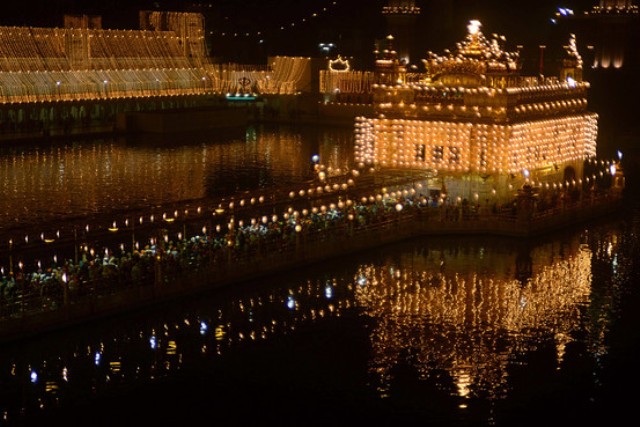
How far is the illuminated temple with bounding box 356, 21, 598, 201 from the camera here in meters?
52.8

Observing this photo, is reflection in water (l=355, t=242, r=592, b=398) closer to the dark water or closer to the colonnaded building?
the dark water

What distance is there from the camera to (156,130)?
90062mm

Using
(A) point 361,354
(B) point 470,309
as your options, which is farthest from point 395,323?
(A) point 361,354

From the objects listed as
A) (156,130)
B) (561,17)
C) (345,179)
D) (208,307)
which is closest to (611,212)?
(345,179)

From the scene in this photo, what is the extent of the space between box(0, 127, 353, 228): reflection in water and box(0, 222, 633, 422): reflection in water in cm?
1787

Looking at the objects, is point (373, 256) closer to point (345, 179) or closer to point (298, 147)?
point (345, 179)

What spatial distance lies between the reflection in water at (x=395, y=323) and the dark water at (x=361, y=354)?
0.24 feet

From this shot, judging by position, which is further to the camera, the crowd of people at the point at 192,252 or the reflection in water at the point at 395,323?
the crowd of people at the point at 192,252

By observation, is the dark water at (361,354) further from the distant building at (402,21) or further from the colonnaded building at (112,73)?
the distant building at (402,21)

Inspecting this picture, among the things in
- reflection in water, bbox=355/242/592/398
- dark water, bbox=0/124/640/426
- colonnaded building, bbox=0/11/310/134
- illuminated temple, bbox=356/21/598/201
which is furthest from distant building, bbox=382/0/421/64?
dark water, bbox=0/124/640/426

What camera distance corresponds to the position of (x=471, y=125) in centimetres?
5297

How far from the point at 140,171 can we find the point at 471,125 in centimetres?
2402

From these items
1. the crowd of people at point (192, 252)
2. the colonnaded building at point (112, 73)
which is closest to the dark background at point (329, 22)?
the colonnaded building at point (112, 73)

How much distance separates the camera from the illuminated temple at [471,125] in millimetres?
52781
